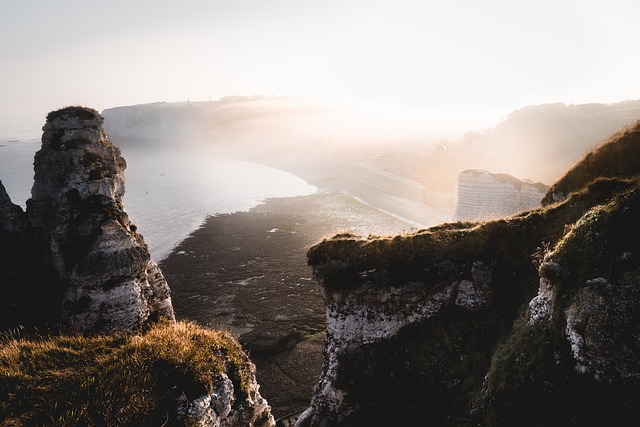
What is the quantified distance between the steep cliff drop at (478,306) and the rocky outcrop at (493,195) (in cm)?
3334

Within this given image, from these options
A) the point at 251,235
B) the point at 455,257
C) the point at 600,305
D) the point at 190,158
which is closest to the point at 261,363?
the point at 455,257

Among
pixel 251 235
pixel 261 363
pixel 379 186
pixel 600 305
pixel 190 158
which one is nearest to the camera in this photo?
pixel 600 305

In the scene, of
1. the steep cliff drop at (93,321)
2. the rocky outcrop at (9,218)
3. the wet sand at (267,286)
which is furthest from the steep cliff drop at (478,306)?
the rocky outcrop at (9,218)

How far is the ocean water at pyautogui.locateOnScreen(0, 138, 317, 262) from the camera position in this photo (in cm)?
6084

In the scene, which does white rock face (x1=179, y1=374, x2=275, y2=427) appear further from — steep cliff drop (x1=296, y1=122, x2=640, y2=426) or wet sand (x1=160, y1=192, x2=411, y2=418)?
wet sand (x1=160, y1=192, x2=411, y2=418)

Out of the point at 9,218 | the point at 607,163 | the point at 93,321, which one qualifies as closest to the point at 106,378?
the point at 93,321

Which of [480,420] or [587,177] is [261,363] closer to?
[480,420]

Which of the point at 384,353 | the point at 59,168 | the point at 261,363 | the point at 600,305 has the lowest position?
the point at 261,363

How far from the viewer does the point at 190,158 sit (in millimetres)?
165625

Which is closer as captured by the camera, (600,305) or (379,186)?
(600,305)

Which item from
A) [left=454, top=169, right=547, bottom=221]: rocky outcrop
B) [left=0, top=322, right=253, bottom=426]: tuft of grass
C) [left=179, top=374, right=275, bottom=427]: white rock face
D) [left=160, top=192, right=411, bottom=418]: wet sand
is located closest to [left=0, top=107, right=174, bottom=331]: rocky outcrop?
[left=0, top=322, right=253, bottom=426]: tuft of grass

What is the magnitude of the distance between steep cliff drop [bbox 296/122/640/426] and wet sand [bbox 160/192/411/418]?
3.80 meters

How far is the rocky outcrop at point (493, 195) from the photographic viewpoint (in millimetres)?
45844

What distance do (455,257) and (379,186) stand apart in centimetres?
7863
